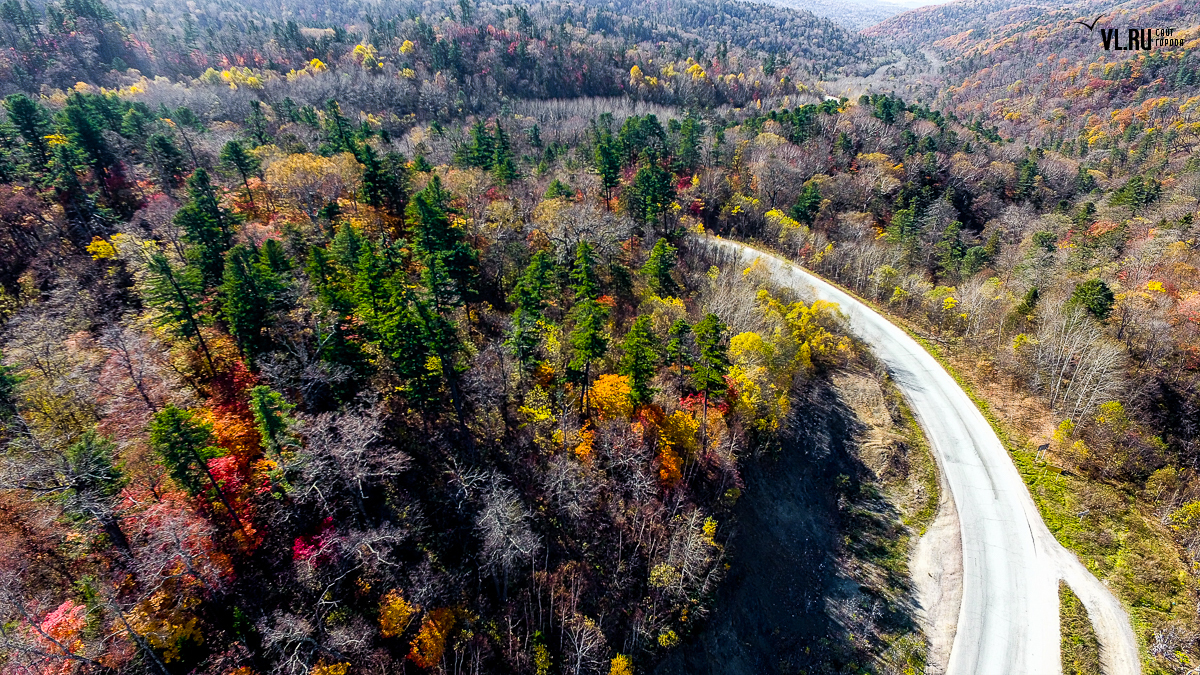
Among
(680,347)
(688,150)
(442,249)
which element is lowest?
(680,347)

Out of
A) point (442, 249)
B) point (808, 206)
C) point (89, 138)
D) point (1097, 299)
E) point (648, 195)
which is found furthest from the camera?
point (808, 206)

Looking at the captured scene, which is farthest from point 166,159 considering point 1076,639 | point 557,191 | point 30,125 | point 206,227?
point 1076,639

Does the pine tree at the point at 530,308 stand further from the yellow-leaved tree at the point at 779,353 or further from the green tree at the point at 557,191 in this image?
the green tree at the point at 557,191

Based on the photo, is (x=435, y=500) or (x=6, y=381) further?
(x=435, y=500)

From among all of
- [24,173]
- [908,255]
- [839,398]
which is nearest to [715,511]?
[839,398]

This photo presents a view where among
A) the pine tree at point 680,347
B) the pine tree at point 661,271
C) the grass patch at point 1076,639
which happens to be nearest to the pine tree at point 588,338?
the pine tree at point 680,347

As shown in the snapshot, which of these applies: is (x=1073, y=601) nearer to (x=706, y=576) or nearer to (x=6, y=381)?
(x=706, y=576)

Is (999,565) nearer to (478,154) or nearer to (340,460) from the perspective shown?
(340,460)

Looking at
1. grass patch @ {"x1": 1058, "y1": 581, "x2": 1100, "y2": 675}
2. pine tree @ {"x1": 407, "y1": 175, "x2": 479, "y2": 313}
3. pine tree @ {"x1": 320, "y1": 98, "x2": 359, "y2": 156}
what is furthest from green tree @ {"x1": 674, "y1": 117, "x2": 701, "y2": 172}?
grass patch @ {"x1": 1058, "y1": 581, "x2": 1100, "y2": 675}
